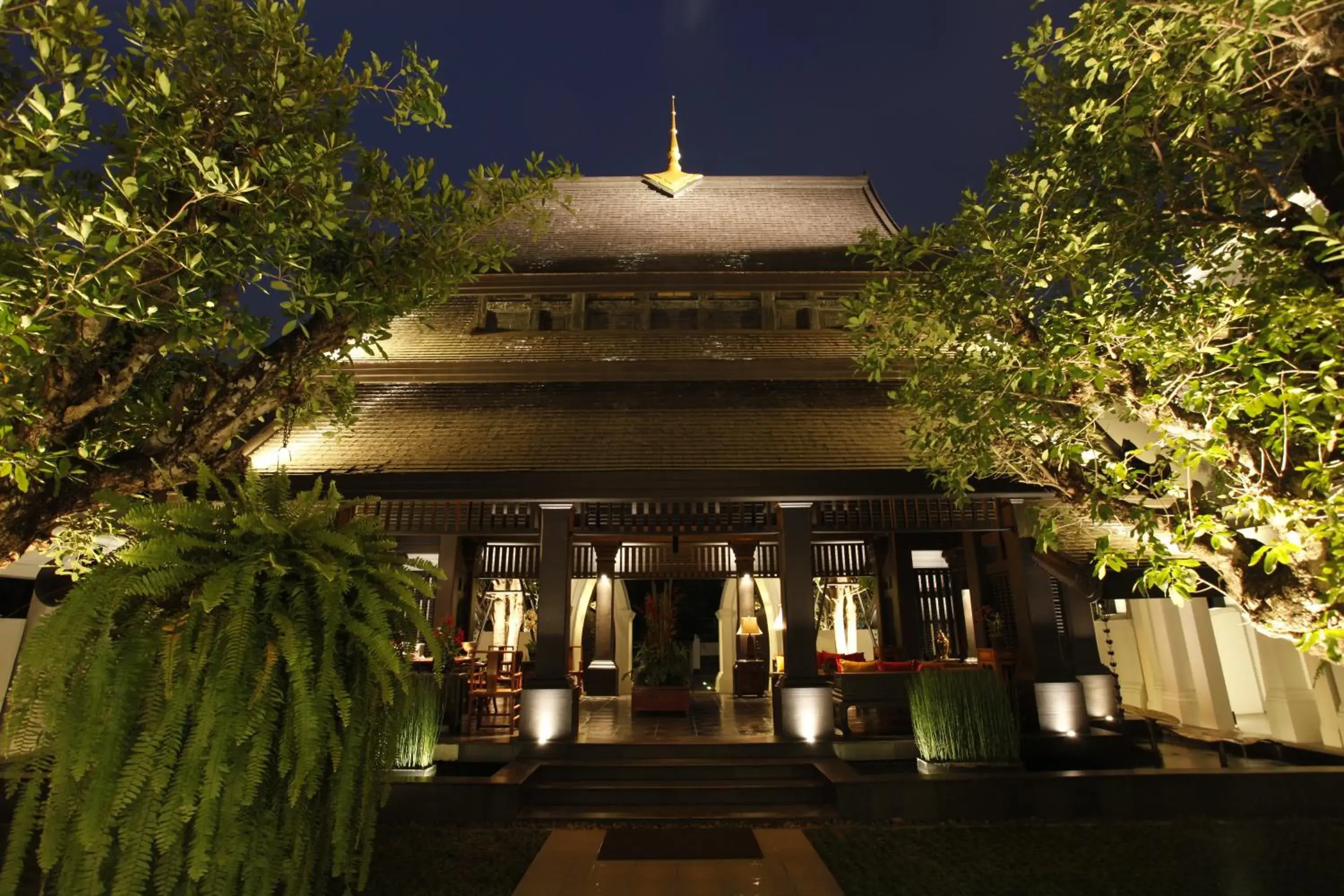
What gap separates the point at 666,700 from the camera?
10.5 meters

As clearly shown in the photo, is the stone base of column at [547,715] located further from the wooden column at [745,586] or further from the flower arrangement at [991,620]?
the flower arrangement at [991,620]

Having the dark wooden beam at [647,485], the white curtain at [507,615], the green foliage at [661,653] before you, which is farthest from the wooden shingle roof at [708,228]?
the white curtain at [507,615]

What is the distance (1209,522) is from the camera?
3473 millimetres

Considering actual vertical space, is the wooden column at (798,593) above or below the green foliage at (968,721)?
above

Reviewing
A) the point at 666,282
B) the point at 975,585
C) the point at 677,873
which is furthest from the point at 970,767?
the point at 666,282

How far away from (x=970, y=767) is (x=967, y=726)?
16.2 inches

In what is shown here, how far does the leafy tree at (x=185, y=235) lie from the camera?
310 cm

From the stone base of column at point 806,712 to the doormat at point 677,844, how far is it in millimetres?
1976

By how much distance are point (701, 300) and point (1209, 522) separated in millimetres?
8790

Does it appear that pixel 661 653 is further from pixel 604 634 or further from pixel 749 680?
pixel 604 634

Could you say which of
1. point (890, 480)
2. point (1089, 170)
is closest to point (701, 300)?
point (890, 480)

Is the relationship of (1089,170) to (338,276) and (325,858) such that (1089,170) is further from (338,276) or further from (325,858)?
(325,858)

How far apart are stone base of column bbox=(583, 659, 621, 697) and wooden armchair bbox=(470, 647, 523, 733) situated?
3957 millimetres

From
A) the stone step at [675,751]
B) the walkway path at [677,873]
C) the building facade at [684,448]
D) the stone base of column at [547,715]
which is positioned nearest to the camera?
the walkway path at [677,873]
